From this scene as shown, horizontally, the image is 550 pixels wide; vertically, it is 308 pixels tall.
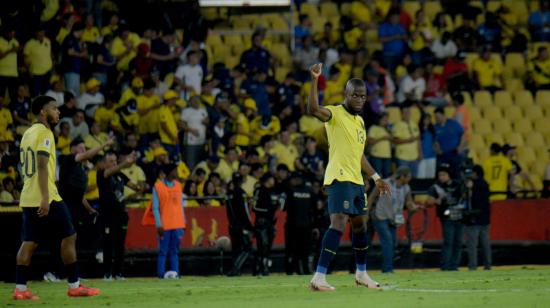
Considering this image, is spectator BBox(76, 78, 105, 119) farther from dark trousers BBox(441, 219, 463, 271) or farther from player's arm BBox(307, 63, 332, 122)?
player's arm BBox(307, 63, 332, 122)

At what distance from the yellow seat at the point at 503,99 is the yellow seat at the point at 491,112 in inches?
9.3

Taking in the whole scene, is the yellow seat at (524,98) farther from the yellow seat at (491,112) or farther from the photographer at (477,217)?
the photographer at (477,217)

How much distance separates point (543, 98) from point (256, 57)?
7.14m

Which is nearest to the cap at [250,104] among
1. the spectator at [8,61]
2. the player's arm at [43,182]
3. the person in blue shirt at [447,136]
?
the person in blue shirt at [447,136]

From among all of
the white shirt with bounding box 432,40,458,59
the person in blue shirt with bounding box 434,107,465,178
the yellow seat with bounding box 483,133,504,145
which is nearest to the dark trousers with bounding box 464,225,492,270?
the person in blue shirt with bounding box 434,107,465,178

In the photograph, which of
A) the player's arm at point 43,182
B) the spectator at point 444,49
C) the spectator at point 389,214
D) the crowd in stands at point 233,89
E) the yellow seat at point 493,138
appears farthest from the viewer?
the spectator at point 444,49

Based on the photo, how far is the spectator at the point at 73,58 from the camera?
2609 cm

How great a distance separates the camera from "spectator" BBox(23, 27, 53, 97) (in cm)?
2569

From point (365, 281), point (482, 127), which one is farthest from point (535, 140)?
point (365, 281)

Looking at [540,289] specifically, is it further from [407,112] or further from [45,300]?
[407,112]

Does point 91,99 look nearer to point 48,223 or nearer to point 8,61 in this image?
point 8,61

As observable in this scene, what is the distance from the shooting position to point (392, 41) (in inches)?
1169

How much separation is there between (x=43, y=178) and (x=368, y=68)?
15184 millimetres

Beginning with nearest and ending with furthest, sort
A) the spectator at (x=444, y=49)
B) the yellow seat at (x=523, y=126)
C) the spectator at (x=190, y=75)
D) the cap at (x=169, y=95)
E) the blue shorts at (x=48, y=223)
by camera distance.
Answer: the blue shorts at (x=48, y=223)
the cap at (x=169, y=95)
the spectator at (x=190, y=75)
the yellow seat at (x=523, y=126)
the spectator at (x=444, y=49)
